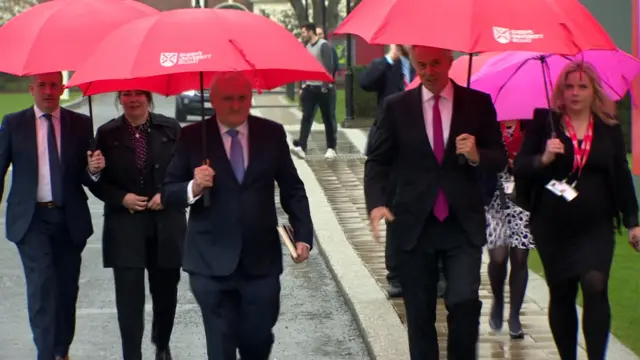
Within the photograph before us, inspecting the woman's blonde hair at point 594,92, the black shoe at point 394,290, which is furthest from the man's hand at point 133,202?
the black shoe at point 394,290

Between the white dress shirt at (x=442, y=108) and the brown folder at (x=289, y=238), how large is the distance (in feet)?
2.66

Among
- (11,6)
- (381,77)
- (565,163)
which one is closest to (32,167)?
(565,163)

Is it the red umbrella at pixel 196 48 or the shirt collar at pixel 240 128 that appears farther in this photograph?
the shirt collar at pixel 240 128

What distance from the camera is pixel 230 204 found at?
18.0 feet

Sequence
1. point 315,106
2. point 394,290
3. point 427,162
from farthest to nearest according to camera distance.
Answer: point 315,106 < point 394,290 < point 427,162

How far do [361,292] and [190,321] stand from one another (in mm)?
1431

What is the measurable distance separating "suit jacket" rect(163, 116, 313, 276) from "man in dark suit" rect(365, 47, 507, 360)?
0.52m

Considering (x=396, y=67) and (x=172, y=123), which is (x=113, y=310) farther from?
(x=396, y=67)

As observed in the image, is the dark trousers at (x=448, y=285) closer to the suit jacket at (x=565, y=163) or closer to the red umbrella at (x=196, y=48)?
the suit jacket at (x=565, y=163)

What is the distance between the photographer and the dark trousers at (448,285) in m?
5.68

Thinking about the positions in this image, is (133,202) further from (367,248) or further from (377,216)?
(367,248)

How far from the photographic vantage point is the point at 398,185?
5.86 meters

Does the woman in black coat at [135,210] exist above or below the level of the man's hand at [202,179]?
below

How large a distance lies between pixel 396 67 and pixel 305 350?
3.78 metres
